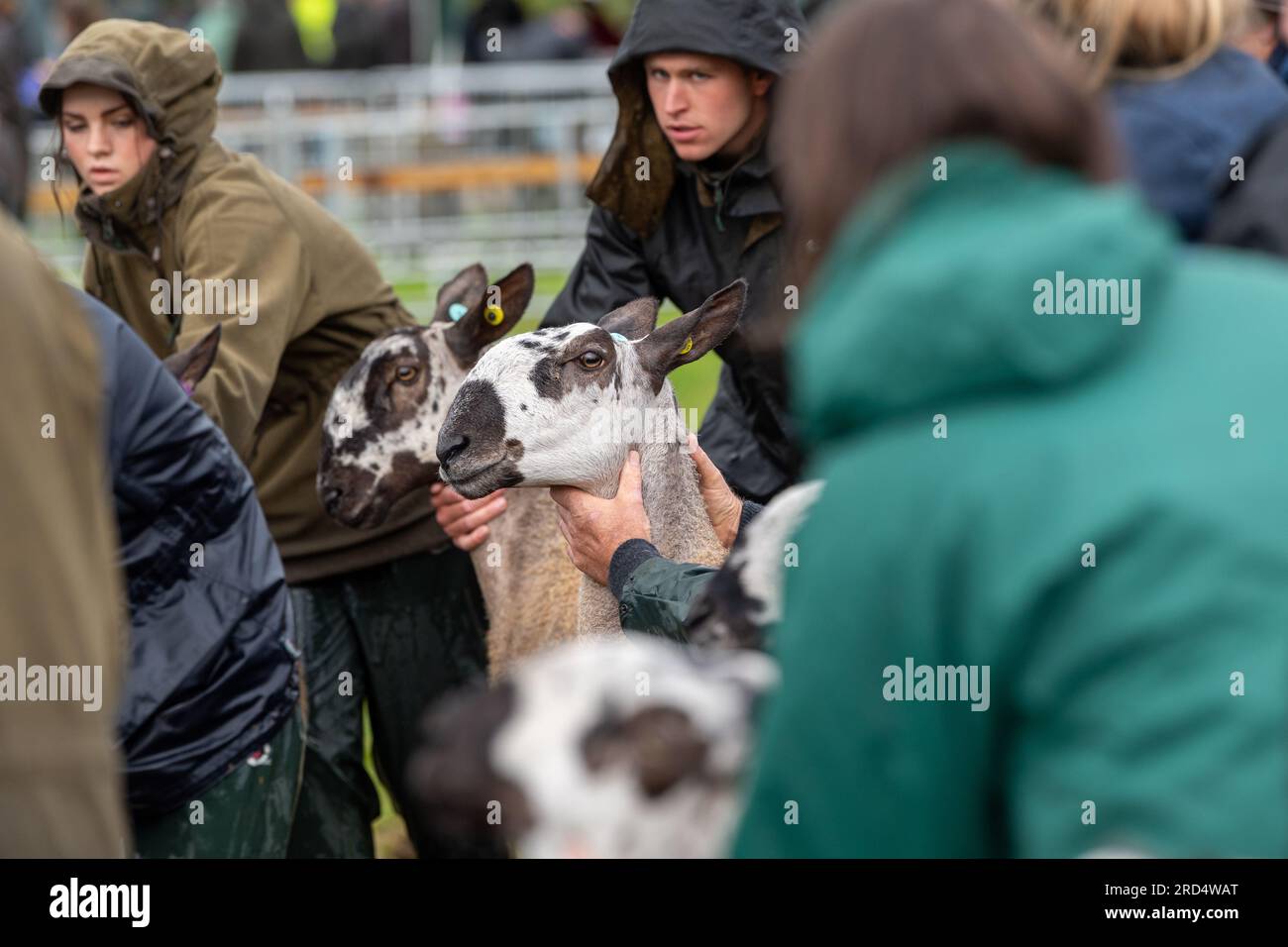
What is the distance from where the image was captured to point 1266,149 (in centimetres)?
343

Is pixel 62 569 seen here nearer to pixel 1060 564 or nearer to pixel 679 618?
pixel 1060 564

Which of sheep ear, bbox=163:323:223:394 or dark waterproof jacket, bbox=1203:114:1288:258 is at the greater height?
dark waterproof jacket, bbox=1203:114:1288:258

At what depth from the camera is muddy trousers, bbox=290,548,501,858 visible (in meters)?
5.68

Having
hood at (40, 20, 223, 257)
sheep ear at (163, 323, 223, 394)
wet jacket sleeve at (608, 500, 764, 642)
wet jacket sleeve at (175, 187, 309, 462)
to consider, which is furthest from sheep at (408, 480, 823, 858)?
hood at (40, 20, 223, 257)

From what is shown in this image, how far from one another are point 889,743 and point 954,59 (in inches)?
26.8

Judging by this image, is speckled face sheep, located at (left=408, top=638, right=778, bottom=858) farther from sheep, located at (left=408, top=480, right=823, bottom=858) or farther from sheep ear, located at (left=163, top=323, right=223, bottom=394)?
sheep ear, located at (left=163, top=323, right=223, bottom=394)

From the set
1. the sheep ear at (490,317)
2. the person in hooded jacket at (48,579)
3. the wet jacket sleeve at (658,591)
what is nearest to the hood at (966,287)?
the person in hooded jacket at (48,579)

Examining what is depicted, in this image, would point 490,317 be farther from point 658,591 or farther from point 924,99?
point 924,99

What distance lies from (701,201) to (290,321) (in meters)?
1.24

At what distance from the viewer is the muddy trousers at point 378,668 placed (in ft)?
18.6

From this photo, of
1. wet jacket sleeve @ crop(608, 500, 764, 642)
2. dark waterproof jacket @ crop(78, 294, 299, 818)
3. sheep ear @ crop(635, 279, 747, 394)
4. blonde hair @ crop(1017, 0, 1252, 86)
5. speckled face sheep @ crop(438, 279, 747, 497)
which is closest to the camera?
blonde hair @ crop(1017, 0, 1252, 86)

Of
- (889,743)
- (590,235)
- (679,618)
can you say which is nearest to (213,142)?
(590,235)

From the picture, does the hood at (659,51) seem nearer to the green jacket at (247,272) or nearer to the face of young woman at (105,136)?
the green jacket at (247,272)

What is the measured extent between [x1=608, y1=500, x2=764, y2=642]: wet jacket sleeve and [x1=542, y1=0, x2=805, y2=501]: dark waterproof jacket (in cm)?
175
